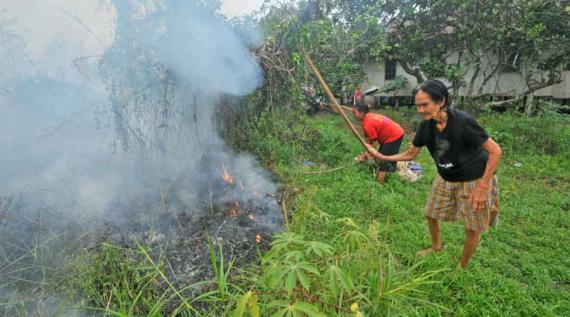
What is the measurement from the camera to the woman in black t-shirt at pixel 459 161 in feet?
8.02

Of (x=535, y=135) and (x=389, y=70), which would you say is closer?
(x=535, y=135)

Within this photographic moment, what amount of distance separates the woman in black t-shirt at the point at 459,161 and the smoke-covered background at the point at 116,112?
1896 millimetres

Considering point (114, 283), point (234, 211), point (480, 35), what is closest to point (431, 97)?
point (234, 211)

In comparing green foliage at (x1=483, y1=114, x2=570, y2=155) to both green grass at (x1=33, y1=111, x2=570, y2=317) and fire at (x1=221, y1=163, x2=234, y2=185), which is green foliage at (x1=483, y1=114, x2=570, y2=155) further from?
fire at (x1=221, y1=163, x2=234, y2=185)

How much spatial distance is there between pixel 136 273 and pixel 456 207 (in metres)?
2.79

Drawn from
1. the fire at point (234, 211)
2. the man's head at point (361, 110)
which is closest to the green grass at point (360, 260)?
the fire at point (234, 211)

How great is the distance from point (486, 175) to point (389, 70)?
14.1m

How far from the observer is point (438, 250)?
322cm

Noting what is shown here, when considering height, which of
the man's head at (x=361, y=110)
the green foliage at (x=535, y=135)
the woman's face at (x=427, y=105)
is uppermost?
the woman's face at (x=427, y=105)

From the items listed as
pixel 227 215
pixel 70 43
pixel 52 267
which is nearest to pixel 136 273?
pixel 52 267

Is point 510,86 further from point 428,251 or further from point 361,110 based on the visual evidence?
point 428,251

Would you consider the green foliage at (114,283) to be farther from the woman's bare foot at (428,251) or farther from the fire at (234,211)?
the woman's bare foot at (428,251)

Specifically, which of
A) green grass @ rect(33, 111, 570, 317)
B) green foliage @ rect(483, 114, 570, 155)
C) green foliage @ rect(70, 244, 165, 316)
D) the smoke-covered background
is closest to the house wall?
green foliage @ rect(483, 114, 570, 155)

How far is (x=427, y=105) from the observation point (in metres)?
2.47
